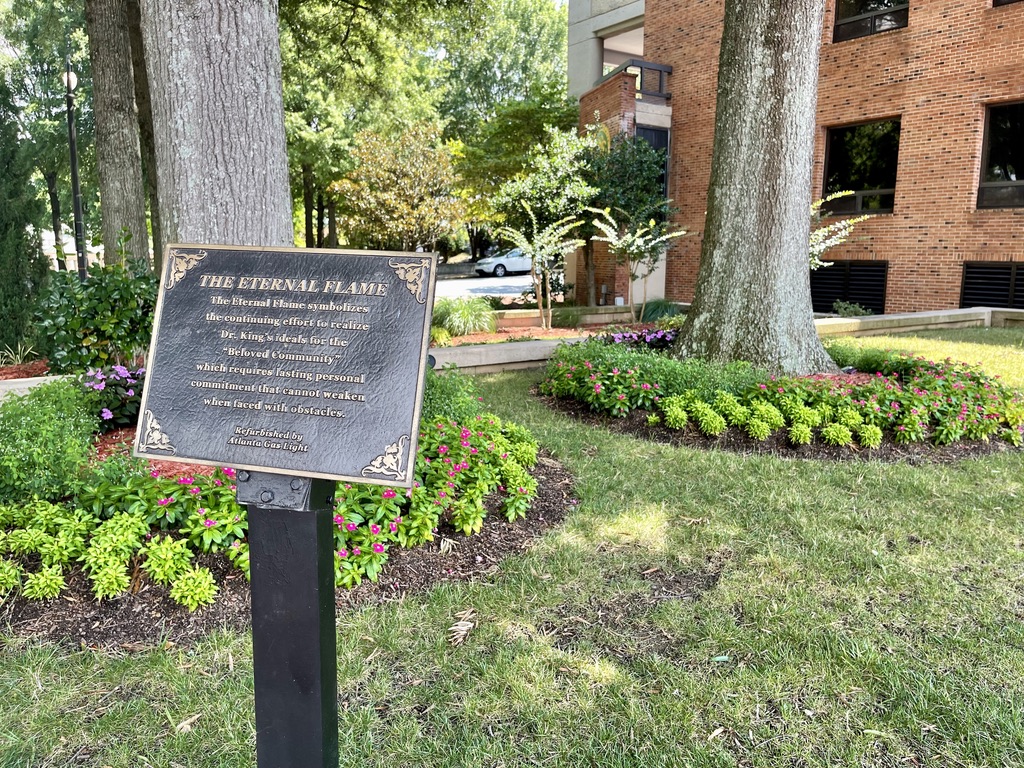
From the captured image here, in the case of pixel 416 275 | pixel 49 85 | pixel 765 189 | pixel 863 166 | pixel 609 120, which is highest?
pixel 49 85

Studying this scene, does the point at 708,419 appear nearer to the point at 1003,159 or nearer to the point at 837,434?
the point at 837,434

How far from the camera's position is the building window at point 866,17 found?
15797mm

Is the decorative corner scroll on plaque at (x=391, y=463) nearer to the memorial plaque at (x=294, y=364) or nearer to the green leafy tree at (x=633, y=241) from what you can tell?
the memorial plaque at (x=294, y=364)

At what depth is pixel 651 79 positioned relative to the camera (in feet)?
64.2

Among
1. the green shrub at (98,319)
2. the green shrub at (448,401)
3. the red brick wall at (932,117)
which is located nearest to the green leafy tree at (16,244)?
the green shrub at (98,319)

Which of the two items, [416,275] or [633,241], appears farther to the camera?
[633,241]

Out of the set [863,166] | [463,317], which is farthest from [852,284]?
[463,317]

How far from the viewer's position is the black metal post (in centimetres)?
201

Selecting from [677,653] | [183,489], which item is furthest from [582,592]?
[183,489]

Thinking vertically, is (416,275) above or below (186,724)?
above

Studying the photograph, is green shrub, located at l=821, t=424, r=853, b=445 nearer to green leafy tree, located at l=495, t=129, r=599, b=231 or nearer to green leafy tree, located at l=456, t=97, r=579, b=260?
green leafy tree, located at l=495, t=129, r=599, b=231

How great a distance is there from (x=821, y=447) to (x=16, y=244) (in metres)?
9.16

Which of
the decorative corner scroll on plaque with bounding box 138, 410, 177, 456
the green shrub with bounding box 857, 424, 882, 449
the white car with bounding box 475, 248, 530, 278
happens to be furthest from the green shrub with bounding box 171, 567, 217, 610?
the white car with bounding box 475, 248, 530, 278

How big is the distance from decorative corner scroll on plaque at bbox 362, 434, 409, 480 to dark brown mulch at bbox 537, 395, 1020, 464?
4.25m
